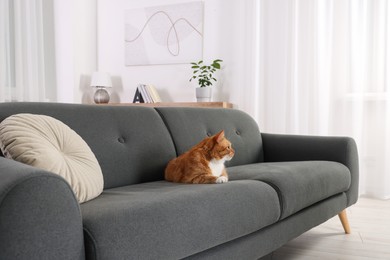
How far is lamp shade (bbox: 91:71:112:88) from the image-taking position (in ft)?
15.9

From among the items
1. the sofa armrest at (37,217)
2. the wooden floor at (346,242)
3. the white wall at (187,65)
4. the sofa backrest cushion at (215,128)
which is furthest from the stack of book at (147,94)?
the sofa armrest at (37,217)

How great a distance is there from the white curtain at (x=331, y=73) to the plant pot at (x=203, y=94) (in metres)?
0.54

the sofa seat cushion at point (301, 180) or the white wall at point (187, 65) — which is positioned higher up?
the white wall at point (187, 65)

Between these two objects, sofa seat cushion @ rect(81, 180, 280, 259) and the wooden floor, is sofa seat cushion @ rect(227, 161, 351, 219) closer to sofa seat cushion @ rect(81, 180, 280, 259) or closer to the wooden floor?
sofa seat cushion @ rect(81, 180, 280, 259)

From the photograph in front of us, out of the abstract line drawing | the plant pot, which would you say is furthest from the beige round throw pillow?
the abstract line drawing

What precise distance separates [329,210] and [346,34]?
7.45 ft

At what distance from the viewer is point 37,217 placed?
37.4 inches

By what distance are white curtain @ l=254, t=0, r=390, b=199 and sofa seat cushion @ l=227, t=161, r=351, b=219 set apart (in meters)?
1.61

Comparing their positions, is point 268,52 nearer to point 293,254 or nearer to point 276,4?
point 276,4

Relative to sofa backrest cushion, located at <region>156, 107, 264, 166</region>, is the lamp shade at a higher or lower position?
higher

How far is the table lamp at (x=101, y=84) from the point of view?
15.9 ft

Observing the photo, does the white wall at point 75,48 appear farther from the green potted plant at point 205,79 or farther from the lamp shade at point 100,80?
the green potted plant at point 205,79

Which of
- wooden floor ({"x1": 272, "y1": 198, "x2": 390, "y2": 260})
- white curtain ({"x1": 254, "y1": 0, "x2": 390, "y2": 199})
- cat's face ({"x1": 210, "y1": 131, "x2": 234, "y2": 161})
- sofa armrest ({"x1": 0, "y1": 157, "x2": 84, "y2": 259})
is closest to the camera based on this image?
sofa armrest ({"x1": 0, "y1": 157, "x2": 84, "y2": 259})

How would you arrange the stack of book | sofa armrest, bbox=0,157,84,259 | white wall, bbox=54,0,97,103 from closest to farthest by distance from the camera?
1. sofa armrest, bbox=0,157,84,259
2. the stack of book
3. white wall, bbox=54,0,97,103
